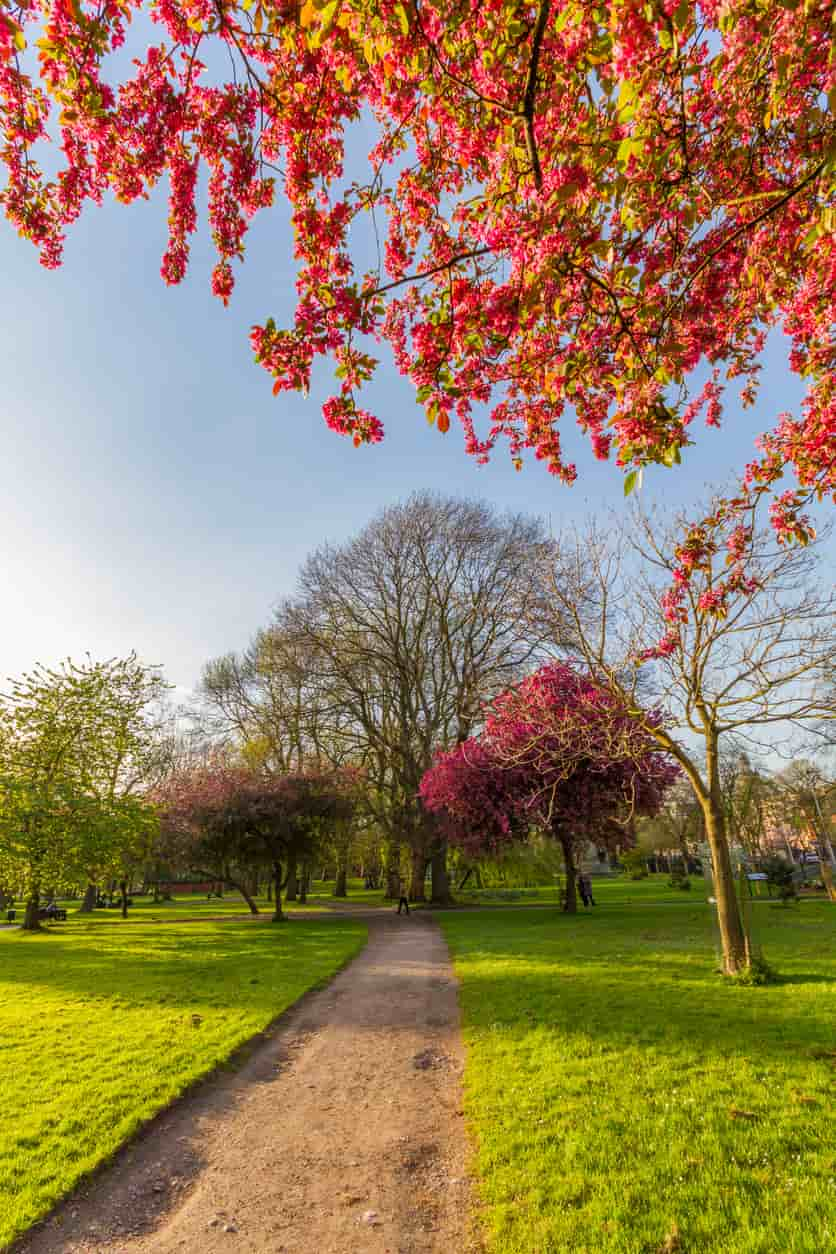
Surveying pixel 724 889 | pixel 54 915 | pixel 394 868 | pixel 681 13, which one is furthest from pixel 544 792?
pixel 54 915

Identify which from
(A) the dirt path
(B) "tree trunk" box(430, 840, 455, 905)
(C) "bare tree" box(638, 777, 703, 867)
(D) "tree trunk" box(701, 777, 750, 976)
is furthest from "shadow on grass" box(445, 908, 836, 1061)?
(C) "bare tree" box(638, 777, 703, 867)

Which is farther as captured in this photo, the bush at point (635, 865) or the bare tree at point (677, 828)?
the bush at point (635, 865)

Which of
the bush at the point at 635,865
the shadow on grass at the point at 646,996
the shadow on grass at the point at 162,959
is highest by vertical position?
the shadow on grass at the point at 646,996

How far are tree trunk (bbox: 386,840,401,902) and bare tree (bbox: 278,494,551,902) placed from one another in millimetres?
546

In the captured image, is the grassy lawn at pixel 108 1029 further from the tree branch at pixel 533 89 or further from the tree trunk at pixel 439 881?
the tree trunk at pixel 439 881

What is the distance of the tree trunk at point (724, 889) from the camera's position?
9.50 m

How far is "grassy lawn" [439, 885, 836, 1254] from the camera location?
11.1 feet

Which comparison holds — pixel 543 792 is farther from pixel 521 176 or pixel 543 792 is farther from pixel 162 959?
pixel 521 176

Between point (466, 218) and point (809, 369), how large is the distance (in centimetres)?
310

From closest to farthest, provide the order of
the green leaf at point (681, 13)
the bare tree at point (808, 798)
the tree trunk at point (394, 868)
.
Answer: the green leaf at point (681, 13) < the tree trunk at point (394, 868) < the bare tree at point (808, 798)

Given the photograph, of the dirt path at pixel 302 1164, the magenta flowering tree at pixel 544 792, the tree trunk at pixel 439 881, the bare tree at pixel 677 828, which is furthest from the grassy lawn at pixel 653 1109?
the bare tree at pixel 677 828

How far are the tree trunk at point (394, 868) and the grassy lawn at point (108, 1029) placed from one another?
36.0 feet

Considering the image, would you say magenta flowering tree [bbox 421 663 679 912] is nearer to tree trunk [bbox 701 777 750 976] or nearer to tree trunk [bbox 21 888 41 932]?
tree trunk [bbox 701 777 750 976]

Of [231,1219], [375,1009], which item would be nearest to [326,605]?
[375,1009]
